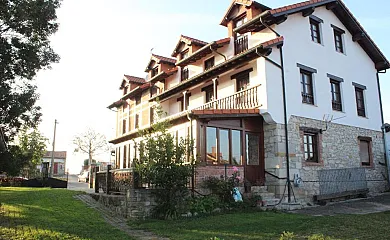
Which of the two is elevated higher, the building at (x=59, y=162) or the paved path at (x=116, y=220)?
the building at (x=59, y=162)

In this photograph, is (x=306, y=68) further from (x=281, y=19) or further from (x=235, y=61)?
(x=235, y=61)

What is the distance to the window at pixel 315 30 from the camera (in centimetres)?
1629

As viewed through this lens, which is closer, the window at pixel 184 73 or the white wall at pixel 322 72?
the white wall at pixel 322 72

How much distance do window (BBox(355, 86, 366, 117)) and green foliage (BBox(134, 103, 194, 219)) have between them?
39.0 ft

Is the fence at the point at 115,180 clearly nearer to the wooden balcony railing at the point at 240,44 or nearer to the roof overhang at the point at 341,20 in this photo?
the wooden balcony railing at the point at 240,44

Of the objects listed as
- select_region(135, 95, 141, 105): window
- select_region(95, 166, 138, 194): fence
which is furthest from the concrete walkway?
select_region(135, 95, 141, 105): window

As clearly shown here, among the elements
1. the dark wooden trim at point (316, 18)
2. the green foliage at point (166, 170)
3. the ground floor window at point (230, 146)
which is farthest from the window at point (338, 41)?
the green foliage at point (166, 170)

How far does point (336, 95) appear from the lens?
54.6ft

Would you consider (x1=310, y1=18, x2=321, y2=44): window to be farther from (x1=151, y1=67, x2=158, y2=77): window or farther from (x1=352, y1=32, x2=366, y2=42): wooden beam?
(x1=151, y1=67, x2=158, y2=77): window

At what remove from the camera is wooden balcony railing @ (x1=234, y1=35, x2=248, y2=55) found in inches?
607

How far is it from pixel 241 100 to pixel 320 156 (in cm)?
438

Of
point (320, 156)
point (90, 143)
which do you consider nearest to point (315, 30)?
point (320, 156)

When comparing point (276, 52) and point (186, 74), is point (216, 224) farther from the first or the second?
point (186, 74)

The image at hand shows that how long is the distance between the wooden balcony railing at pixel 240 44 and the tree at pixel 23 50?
26.5 feet
